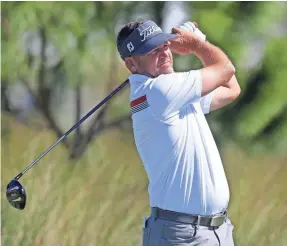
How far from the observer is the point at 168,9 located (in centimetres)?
617

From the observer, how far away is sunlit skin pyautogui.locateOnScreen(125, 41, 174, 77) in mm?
3305

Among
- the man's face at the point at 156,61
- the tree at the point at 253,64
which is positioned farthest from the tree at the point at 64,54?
the man's face at the point at 156,61

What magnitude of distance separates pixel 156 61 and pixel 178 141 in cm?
33

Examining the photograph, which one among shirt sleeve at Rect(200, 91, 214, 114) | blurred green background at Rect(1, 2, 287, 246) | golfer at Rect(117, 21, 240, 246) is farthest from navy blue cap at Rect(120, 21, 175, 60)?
blurred green background at Rect(1, 2, 287, 246)

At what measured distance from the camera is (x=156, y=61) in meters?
3.32

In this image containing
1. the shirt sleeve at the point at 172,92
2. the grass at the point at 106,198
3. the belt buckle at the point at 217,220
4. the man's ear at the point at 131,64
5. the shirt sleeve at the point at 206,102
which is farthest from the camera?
the grass at the point at 106,198

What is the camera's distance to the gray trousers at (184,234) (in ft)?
10.6

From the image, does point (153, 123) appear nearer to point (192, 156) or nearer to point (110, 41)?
point (192, 156)

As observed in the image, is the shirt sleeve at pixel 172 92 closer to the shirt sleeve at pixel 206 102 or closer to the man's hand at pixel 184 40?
the man's hand at pixel 184 40

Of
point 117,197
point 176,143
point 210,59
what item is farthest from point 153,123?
point 117,197

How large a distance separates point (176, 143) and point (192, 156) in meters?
0.08

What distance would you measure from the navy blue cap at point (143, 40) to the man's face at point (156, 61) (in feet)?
0.09

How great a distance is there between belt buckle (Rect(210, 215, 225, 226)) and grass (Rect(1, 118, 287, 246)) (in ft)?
8.70

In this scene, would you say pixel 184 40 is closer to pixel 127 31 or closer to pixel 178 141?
pixel 127 31
